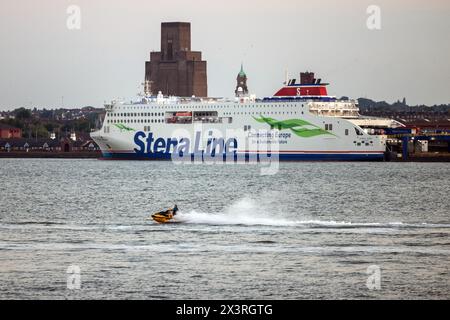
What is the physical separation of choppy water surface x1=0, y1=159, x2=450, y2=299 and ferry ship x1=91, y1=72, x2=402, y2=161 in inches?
1721

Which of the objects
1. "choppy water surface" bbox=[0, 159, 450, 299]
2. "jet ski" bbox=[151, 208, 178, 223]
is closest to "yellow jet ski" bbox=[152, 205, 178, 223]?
"jet ski" bbox=[151, 208, 178, 223]

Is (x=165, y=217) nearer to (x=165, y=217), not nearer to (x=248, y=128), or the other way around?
(x=165, y=217)

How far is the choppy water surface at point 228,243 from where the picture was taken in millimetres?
35219

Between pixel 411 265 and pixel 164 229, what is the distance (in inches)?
502

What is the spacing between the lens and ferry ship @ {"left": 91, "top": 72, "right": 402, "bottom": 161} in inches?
4776

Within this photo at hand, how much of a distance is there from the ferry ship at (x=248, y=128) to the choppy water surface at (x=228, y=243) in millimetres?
43720

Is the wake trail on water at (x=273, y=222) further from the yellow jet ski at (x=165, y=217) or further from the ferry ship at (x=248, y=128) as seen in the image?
the ferry ship at (x=248, y=128)

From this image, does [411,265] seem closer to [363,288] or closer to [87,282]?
[363,288]

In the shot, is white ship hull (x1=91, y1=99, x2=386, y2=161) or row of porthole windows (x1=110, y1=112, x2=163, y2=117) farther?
row of porthole windows (x1=110, y1=112, x2=163, y2=117)

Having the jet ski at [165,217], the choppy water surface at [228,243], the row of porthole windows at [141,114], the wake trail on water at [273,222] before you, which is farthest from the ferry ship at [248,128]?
the jet ski at [165,217]

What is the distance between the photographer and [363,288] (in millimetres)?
34906

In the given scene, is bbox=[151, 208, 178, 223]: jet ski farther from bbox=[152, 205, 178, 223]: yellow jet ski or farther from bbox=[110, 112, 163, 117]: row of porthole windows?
bbox=[110, 112, 163, 117]: row of porthole windows

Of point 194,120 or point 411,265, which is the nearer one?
point 411,265
